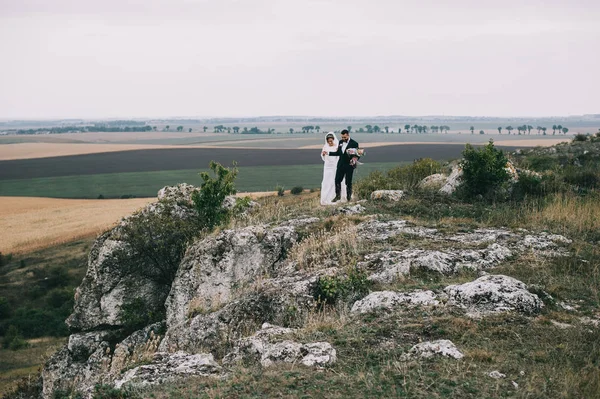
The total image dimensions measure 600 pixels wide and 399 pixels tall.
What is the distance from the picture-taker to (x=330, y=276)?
39.4ft

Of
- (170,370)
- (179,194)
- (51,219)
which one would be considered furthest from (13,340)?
(51,219)

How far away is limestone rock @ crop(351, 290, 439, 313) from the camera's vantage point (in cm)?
1009

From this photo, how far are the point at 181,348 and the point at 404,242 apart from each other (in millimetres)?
6334

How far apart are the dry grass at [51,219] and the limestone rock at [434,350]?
44929mm

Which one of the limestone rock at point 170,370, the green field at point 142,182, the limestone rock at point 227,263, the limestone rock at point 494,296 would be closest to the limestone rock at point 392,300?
the limestone rock at point 494,296

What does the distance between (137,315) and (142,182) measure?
89534 mm

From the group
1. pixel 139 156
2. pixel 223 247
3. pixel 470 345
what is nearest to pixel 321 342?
pixel 470 345

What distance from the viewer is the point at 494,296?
9758mm

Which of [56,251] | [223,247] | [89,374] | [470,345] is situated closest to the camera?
[470,345]

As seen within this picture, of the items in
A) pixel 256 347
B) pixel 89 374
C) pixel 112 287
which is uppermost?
pixel 256 347

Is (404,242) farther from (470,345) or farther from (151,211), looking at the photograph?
(151,211)

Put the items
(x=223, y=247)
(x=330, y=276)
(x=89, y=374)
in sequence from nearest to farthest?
(x=330, y=276) → (x=223, y=247) → (x=89, y=374)

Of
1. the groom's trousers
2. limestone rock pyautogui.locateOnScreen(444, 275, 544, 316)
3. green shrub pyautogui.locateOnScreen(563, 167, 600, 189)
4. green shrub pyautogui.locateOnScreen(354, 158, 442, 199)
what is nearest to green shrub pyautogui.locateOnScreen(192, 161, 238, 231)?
the groom's trousers

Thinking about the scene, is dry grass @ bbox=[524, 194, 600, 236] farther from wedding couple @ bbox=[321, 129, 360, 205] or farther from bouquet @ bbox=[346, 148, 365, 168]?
wedding couple @ bbox=[321, 129, 360, 205]
